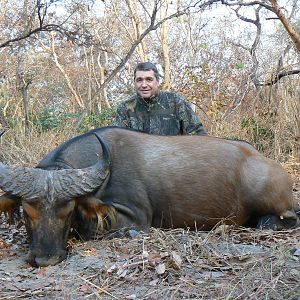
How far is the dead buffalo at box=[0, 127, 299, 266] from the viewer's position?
425cm

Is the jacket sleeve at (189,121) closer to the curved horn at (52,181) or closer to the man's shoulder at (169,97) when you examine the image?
the man's shoulder at (169,97)

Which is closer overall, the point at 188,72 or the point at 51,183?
the point at 51,183

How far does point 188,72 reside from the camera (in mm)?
12383

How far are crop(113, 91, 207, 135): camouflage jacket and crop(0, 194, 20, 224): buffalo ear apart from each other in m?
2.63

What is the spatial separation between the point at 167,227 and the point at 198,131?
6.86 feet

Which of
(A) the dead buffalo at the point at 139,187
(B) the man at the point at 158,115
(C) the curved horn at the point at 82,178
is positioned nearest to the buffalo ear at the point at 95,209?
(A) the dead buffalo at the point at 139,187

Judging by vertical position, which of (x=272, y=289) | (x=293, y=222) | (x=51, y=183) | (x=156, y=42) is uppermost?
(x=156, y=42)

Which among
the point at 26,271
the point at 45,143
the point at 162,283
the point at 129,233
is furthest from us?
the point at 45,143

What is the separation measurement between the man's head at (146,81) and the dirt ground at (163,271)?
2707 millimetres

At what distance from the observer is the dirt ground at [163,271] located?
319 cm

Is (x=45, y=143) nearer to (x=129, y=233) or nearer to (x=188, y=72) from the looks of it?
(x=188, y=72)

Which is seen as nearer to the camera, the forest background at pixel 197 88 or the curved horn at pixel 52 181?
the curved horn at pixel 52 181

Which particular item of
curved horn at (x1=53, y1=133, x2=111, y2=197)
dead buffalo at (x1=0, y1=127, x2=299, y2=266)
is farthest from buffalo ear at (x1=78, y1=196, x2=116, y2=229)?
curved horn at (x1=53, y1=133, x2=111, y2=197)

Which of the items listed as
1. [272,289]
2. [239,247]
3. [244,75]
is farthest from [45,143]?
[272,289]
